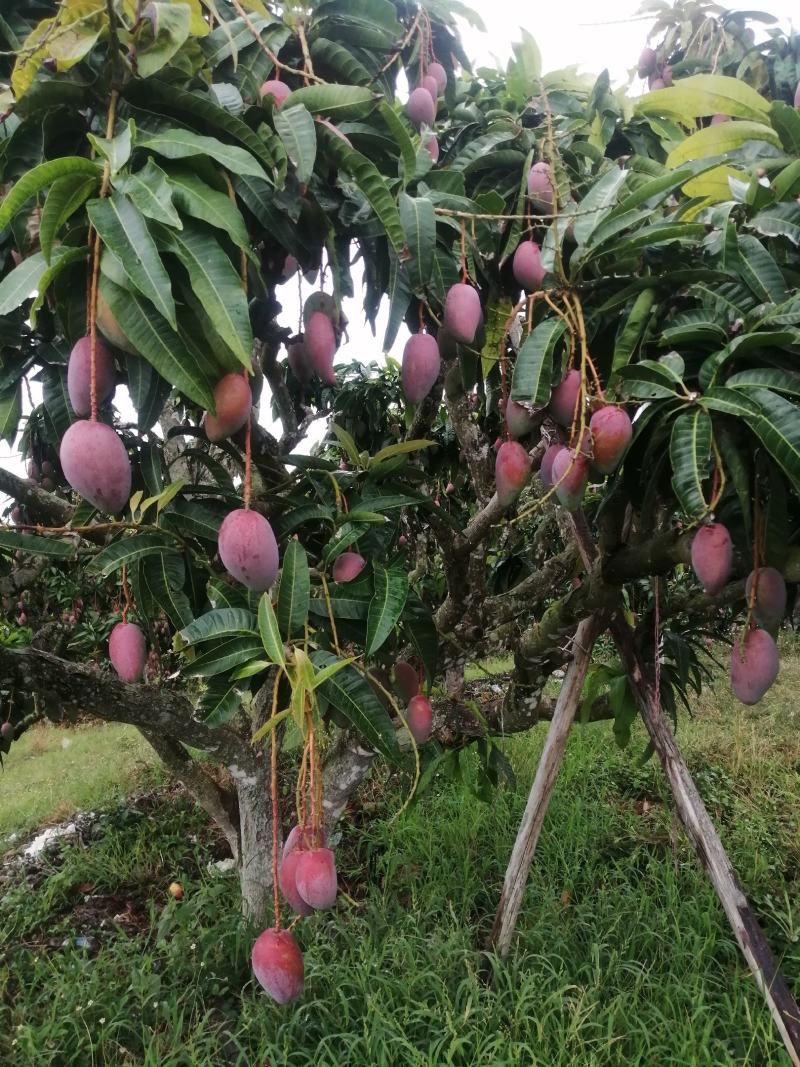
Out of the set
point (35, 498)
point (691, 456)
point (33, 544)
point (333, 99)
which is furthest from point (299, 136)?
point (35, 498)

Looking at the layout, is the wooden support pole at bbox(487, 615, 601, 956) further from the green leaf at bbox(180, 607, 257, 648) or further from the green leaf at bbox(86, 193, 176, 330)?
the green leaf at bbox(86, 193, 176, 330)

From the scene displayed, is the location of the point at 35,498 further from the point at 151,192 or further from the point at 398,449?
the point at 151,192

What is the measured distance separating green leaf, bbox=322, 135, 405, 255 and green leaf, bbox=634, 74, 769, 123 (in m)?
0.51

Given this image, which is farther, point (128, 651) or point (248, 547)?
point (128, 651)

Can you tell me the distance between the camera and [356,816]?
315cm

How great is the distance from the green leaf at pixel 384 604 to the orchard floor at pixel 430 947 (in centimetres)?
102

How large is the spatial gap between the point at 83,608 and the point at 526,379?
410cm

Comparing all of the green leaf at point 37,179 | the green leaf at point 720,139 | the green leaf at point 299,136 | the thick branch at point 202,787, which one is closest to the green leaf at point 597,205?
the green leaf at point 720,139

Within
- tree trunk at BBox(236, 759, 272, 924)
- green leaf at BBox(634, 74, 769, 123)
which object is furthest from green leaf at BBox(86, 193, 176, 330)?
tree trunk at BBox(236, 759, 272, 924)

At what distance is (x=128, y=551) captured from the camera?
43.6 inches

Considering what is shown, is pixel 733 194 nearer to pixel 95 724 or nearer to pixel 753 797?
pixel 753 797

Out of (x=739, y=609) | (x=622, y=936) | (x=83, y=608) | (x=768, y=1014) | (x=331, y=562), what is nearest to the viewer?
(x=331, y=562)

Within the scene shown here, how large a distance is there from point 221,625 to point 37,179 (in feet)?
1.74

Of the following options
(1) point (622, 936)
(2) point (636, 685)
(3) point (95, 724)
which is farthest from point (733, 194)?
(3) point (95, 724)
